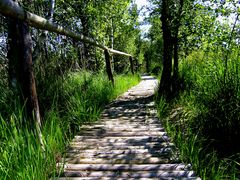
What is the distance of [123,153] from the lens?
3.18 metres

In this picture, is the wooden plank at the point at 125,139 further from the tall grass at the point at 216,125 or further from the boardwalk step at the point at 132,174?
the boardwalk step at the point at 132,174

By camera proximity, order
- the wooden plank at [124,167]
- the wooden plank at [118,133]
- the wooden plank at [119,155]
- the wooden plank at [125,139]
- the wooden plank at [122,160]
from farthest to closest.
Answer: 1. the wooden plank at [118,133]
2. the wooden plank at [125,139]
3. the wooden plank at [119,155]
4. the wooden plank at [122,160]
5. the wooden plank at [124,167]

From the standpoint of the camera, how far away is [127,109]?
6.03 m

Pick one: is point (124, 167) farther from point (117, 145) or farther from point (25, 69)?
point (25, 69)

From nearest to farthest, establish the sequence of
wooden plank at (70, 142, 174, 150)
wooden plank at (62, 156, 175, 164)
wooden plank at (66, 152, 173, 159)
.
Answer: wooden plank at (62, 156, 175, 164) < wooden plank at (66, 152, 173, 159) < wooden plank at (70, 142, 174, 150)

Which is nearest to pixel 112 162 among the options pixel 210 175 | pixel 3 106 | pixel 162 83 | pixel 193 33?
pixel 210 175

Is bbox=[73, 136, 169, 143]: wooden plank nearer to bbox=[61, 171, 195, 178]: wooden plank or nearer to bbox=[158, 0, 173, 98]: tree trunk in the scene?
bbox=[61, 171, 195, 178]: wooden plank

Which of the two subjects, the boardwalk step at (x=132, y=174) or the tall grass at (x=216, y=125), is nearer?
the boardwalk step at (x=132, y=174)

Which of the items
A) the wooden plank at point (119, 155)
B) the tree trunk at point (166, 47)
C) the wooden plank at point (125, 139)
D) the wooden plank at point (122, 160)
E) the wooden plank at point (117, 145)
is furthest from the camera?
the tree trunk at point (166, 47)

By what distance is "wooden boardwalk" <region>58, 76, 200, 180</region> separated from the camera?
8.63 feet

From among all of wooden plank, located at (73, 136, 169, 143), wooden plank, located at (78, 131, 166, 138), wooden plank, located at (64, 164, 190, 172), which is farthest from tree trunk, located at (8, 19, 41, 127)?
wooden plank, located at (78, 131, 166, 138)

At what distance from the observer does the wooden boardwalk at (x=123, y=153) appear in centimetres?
263

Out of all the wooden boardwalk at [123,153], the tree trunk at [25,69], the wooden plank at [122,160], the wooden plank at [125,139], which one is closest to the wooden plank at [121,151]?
the wooden boardwalk at [123,153]

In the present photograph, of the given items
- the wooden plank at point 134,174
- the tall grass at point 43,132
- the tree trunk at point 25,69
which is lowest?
the wooden plank at point 134,174
